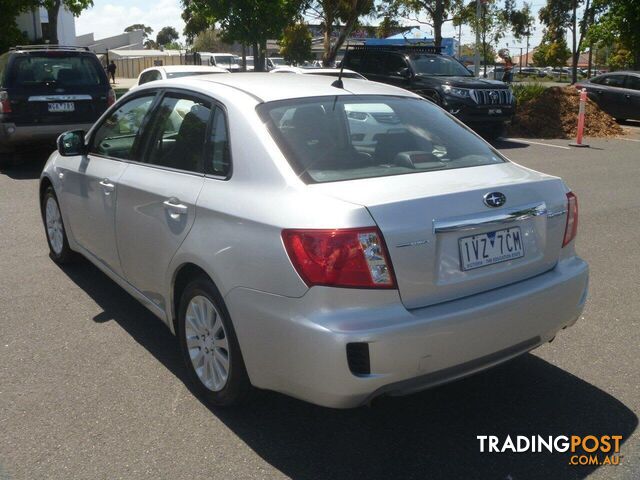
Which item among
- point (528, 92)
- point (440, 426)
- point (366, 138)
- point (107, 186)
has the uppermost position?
point (366, 138)

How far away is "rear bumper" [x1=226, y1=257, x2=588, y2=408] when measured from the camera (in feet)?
9.78

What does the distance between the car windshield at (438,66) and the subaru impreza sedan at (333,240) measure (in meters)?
12.2

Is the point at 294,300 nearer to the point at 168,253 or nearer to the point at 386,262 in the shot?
the point at 386,262

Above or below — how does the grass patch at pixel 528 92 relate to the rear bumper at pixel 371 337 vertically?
above

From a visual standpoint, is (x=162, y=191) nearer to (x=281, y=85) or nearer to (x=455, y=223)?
(x=281, y=85)

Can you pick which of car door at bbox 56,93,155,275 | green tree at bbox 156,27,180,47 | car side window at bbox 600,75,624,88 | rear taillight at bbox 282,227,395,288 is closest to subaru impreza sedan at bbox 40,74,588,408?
rear taillight at bbox 282,227,395,288

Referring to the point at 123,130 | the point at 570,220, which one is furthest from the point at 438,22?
the point at 570,220

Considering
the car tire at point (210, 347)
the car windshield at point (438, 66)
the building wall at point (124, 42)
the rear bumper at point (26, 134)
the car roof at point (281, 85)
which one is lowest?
the car tire at point (210, 347)

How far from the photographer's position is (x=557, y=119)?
17.8 meters

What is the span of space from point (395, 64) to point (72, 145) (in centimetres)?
1233

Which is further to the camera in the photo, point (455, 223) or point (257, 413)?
point (257, 413)

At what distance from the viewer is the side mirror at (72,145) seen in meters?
5.22

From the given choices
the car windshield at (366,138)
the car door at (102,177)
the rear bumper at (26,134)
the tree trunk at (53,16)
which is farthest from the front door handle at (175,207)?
the tree trunk at (53,16)

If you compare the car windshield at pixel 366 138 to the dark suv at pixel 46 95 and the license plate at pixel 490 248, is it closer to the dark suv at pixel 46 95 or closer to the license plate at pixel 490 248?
the license plate at pixel 490 248
